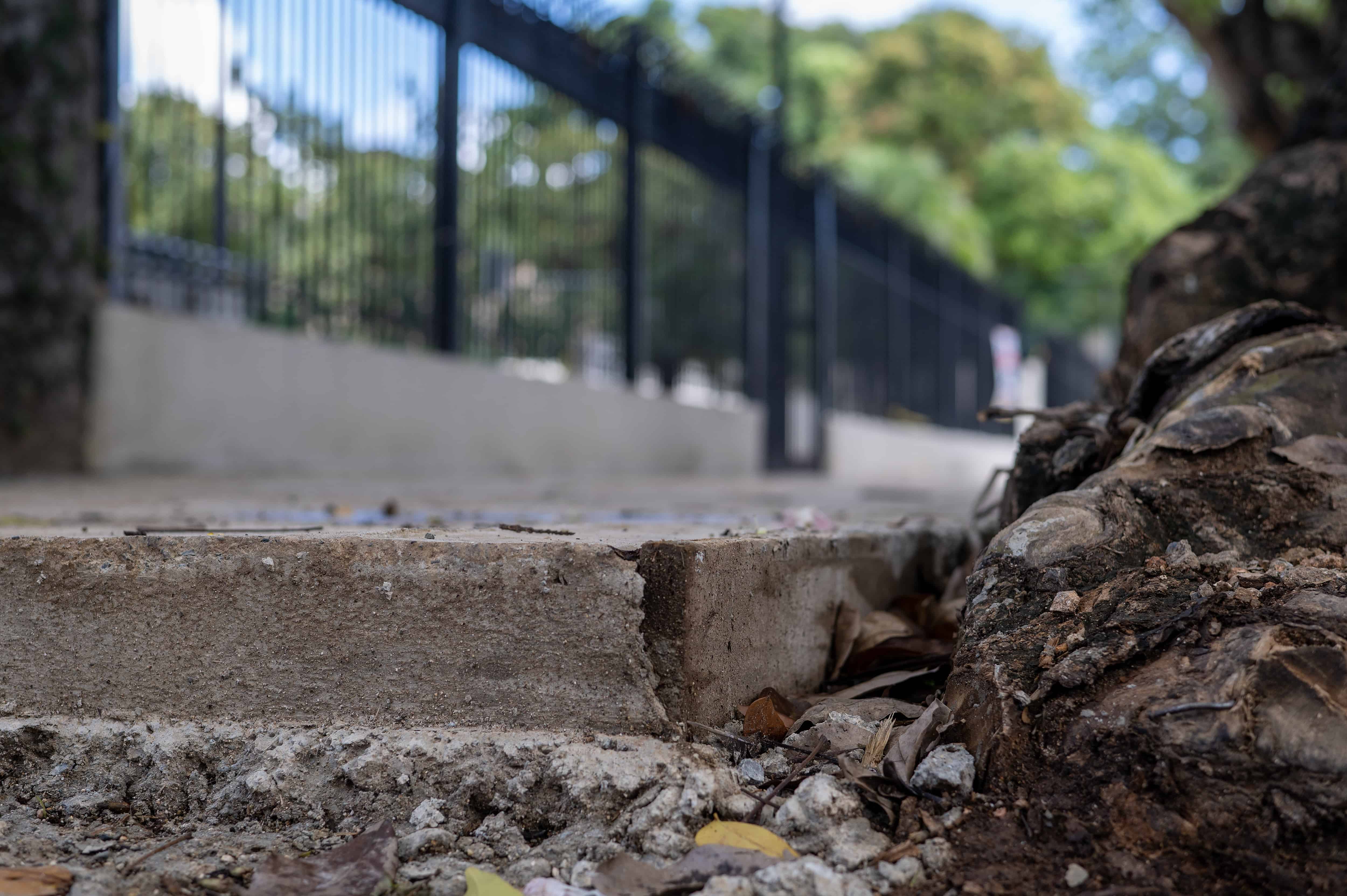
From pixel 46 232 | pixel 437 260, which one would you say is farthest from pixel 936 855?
pixel 437 260

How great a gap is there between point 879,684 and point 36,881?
1.12 meters

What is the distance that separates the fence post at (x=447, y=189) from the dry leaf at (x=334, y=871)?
5389 millimetres

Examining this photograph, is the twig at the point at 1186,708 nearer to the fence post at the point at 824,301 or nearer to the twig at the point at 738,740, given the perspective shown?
the twig at the point at 738,740

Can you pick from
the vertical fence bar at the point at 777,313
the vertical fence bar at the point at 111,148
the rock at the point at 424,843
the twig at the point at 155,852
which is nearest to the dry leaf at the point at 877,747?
the rock at the point at 424,843

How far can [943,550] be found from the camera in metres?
2.33

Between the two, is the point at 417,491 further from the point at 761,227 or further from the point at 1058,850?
the point at 761,227

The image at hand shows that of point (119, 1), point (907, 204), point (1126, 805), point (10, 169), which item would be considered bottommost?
point (1126, 805)

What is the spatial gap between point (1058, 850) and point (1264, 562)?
0.55 metres

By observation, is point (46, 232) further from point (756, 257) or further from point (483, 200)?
point (756, 257)

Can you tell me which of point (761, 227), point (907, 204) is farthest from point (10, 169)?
point (907, 204)

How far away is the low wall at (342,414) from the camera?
4.90 m

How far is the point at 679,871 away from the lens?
50.2 inches

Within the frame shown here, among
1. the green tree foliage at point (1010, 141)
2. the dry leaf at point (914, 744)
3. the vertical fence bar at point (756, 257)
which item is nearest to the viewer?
the dry leaf at point (914, 744)

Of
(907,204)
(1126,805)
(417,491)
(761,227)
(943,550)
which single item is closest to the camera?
(1126,805)
